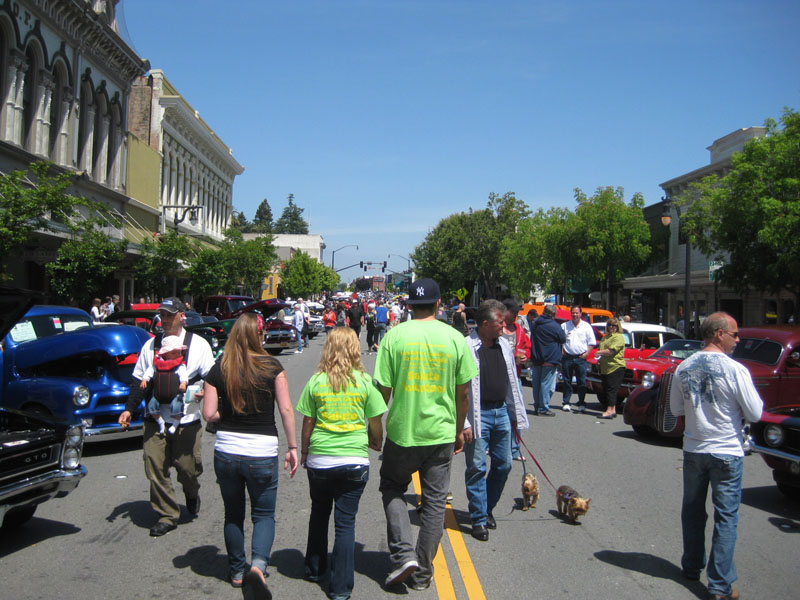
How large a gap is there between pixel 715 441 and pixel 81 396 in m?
7.11

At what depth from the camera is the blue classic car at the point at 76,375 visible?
864cm

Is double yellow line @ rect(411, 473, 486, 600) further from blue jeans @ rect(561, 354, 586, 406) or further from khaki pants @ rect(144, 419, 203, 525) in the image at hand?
blue jeans @ rect(561, 354, 586, 406)

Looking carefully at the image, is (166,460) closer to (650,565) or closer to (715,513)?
(650,565)

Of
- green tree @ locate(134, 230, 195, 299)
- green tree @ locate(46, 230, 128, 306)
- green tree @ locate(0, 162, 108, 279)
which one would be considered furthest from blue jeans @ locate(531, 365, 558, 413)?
green tree @ locate(134, 230, 195, 299)

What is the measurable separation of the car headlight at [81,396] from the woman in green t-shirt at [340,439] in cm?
501

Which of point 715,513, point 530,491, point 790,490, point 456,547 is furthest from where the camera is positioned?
point 790,490

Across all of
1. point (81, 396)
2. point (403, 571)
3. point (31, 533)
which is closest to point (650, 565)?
point (403, 571)

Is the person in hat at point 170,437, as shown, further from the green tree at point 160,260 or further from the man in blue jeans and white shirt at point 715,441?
the green tree at point 160,260

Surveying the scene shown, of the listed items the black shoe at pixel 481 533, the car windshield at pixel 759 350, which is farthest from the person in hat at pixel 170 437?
the car windshield at pixel 759 350

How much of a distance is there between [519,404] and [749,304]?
3075 centimetres

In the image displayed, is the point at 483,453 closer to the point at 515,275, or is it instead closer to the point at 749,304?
the point at 749,304

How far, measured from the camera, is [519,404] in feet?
20.3

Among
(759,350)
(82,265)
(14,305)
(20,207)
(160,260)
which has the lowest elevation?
(759,350)

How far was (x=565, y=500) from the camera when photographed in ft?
21.1
